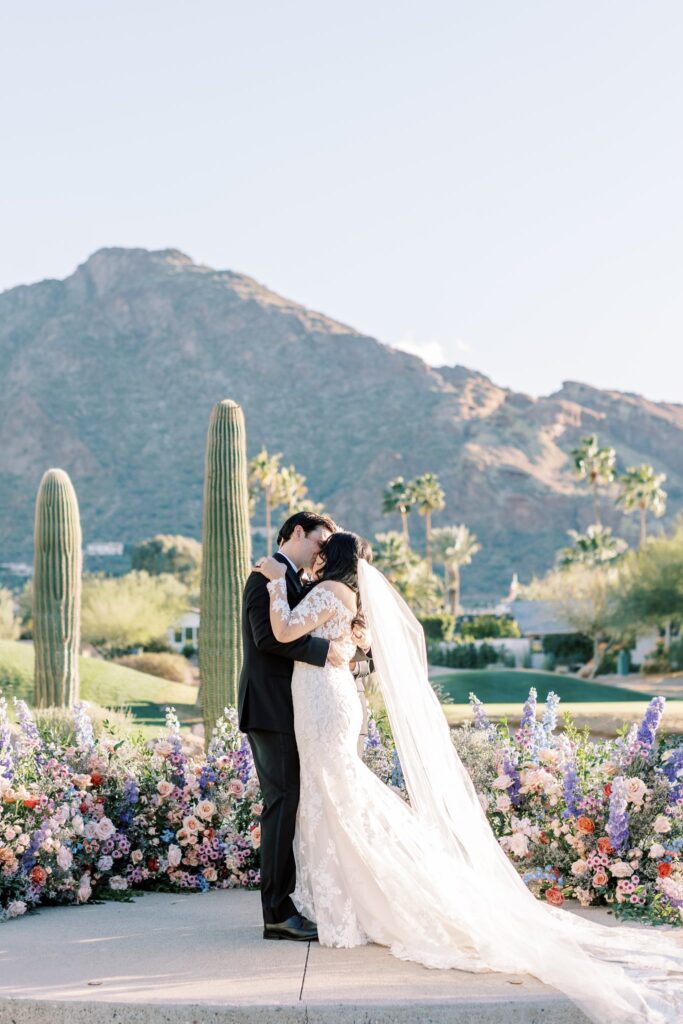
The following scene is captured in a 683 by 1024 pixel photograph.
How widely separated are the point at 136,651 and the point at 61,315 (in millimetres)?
123006

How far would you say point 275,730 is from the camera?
240 inches

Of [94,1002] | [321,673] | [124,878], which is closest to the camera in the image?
[94,1002]

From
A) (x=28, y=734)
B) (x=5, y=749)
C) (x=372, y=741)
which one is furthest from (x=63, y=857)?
(x=372, y=741)

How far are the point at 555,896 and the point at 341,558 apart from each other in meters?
2.30

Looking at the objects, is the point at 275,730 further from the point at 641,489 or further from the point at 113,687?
the point at 641,489

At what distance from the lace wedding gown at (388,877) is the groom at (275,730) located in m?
0.07

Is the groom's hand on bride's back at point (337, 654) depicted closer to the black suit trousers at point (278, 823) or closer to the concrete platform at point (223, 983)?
the black suit trousers at point (278, 823)

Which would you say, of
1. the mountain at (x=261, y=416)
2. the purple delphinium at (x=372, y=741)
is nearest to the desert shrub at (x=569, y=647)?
the mountain at (x=261, y=416)

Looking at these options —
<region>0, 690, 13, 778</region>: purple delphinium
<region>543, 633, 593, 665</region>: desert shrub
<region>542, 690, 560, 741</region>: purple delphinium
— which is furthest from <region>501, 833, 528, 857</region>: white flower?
<region>543, 633, 593, 665</region>: desert shrub

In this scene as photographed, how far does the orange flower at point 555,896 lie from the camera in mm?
6707

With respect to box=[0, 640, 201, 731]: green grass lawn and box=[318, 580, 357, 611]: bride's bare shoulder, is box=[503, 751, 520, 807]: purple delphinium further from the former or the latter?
box=[0, 640, 201, 731]: green grass lawn

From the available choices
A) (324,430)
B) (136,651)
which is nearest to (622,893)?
(136,651)

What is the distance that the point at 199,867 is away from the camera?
760 cm

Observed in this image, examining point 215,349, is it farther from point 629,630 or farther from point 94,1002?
point 94,1002
